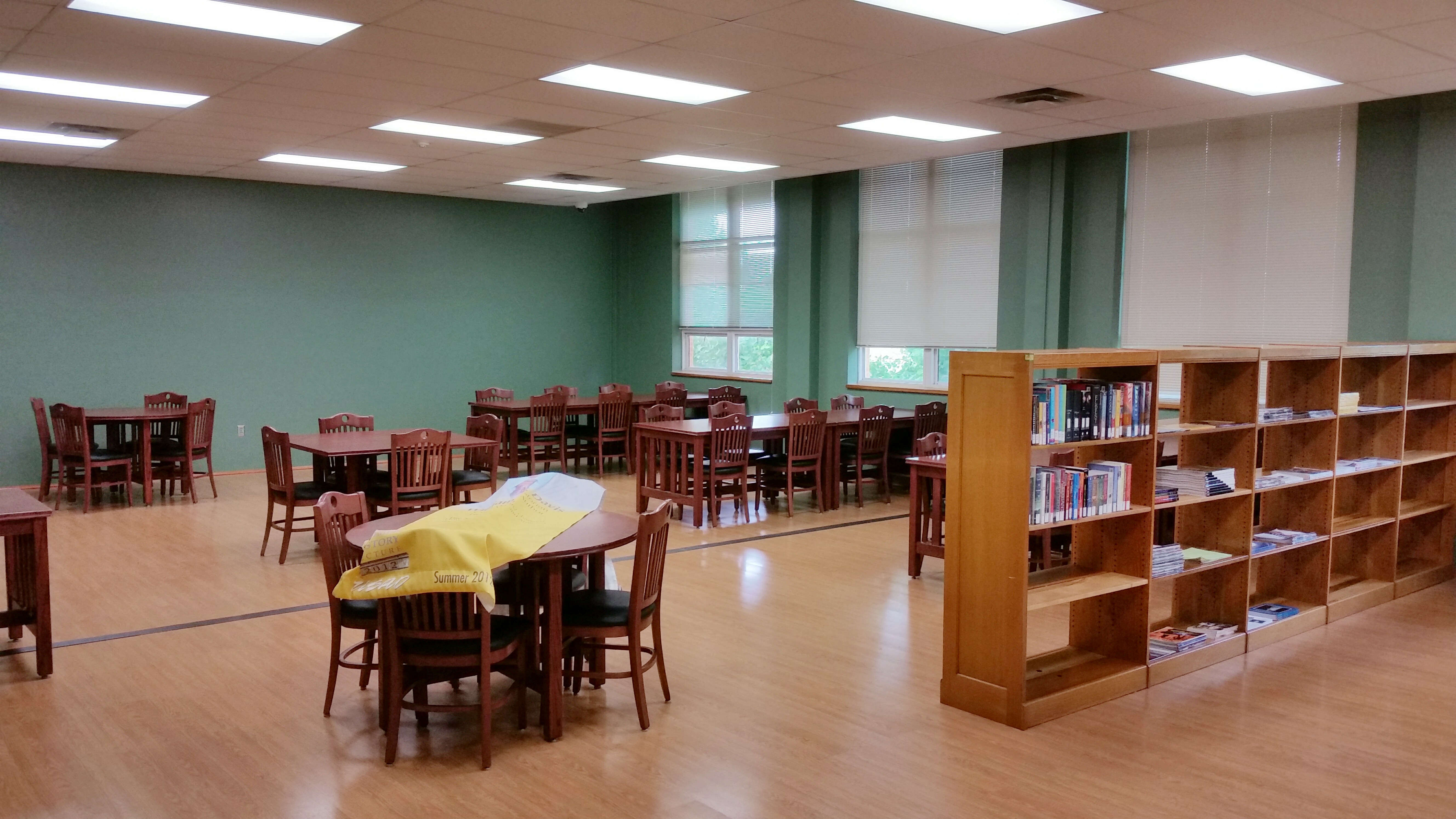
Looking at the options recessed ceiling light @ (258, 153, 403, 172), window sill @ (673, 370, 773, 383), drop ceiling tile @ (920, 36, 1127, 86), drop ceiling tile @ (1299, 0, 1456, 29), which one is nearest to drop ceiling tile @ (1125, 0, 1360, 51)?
drop ceiling tile @ (1299, 0, 1456, 29)

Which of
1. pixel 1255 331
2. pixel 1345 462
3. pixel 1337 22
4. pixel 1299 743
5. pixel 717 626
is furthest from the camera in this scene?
pixel 1255 331

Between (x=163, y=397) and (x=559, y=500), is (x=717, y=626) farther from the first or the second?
(x=163, y=397)

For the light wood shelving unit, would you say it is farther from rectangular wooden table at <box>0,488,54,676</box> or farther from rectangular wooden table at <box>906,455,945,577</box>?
rectangular wooden table at <box>0,488,54,676</box>

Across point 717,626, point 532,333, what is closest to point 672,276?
point 532,333

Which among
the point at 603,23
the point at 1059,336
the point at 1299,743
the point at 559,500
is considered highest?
the point at 603,23

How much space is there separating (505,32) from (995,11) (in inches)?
86.3

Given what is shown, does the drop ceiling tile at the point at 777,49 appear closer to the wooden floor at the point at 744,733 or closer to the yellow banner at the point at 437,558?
the yellow banner at the point at 437,558

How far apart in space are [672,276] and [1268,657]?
8.98m

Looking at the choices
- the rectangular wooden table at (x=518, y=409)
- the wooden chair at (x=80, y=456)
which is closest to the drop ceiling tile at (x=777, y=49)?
the rectangular wooden table at (x=518, y=409)

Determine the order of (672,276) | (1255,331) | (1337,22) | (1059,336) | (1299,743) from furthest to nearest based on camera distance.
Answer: (672,276)
(1059,336)
(1255,331)
(1337,22)
(1299,743)

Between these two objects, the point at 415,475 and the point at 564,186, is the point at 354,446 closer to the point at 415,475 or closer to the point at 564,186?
the point at 415,475

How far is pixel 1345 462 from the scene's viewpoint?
580 cm

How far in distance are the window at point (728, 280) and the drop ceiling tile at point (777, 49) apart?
6.20m

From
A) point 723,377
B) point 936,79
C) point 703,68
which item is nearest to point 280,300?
point 723,377
